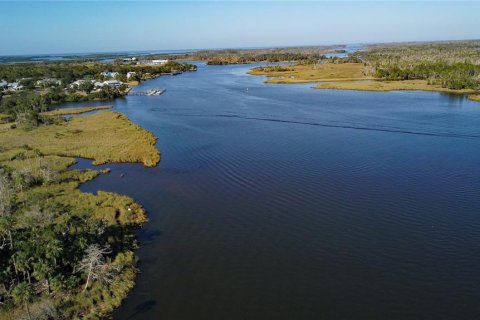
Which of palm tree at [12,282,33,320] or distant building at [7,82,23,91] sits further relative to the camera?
distant building at [7,82,23,91]

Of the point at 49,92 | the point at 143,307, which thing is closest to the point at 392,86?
the point at 49,92

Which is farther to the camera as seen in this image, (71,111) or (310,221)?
(71,111)

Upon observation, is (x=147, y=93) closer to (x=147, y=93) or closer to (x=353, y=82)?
(x=147, y=93)

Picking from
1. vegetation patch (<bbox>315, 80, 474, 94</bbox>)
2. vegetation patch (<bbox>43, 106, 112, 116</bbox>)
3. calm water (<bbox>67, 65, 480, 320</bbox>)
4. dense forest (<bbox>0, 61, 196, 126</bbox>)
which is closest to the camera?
calm water (<bbox>67, 65, 480, 320</bbox>)

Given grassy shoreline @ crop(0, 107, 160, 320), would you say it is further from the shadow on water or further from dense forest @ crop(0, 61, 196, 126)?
dense forest @ crop(0, 61, 196, 126)

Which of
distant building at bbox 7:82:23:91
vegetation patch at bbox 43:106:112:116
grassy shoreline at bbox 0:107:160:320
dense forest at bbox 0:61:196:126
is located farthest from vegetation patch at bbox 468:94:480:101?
distant building at bbox 7:82:23:91
